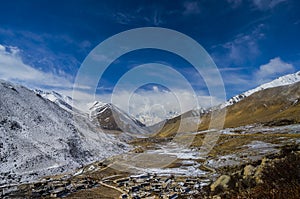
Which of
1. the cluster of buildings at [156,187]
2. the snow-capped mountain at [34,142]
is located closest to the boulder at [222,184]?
the cluster of buildings at [156,187]

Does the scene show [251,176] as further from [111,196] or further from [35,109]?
[35,109]

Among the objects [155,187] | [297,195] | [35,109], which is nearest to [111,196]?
[155,187]

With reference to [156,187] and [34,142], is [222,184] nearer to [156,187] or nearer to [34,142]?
[156,187]

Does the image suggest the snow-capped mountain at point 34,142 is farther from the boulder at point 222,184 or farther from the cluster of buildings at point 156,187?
the boulder at point 222,184

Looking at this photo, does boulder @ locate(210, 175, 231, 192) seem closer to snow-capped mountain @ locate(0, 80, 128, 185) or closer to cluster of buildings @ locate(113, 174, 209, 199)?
cluster of buildings @ locate(113, 174, 209, 199)

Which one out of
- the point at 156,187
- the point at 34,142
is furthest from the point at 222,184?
the point at 34,142

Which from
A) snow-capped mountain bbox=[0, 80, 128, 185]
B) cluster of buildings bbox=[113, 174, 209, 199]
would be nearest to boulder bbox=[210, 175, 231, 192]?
cluster of buildings bbox=[113, 174, 209, 199]

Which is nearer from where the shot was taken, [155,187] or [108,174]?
[155,187]

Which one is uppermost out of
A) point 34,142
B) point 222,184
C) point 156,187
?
point 34,142
